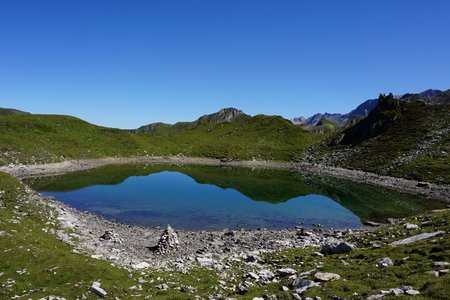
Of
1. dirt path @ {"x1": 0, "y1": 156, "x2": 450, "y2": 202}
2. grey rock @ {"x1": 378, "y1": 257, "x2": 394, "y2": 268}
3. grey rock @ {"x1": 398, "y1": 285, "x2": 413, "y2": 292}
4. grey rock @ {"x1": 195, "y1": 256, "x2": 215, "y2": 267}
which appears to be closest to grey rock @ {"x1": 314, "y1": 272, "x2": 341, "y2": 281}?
grey rock @ {"x1": 378, "y1": 257, "x2": 394, "y2": 268}

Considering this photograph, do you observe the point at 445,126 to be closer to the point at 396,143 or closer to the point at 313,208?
the point at 396,143

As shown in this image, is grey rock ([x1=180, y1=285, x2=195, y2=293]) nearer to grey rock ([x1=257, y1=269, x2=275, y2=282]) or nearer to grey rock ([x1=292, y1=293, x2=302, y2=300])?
grey rock ([x1=257, y1=269, x2=275, y2=282])

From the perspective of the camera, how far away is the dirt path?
2896 inches

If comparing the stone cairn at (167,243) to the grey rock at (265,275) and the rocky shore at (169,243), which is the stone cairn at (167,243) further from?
the grey rock at (265,275)

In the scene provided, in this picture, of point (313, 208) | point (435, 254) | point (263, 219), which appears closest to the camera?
point (435, 254)

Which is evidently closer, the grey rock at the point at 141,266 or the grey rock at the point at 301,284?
the grey rock at the point at 301,284

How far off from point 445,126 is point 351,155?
1172 inches

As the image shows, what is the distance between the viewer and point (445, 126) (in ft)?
352

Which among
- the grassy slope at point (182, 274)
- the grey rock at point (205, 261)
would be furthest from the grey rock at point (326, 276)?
the grey rock at point (205, 261)

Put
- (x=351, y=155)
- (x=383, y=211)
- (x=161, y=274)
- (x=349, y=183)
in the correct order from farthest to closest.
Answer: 1. (x=351, y=155)
2. (x=349, y=183)
3. (x=383, y=211)
4. (x=161, y=274)

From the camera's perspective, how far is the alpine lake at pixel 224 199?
5016 centimetres

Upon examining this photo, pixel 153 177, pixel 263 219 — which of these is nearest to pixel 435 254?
pixel 263 219

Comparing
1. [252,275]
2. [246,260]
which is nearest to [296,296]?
[252,275]

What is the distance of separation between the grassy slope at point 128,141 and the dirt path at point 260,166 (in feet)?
14.1
